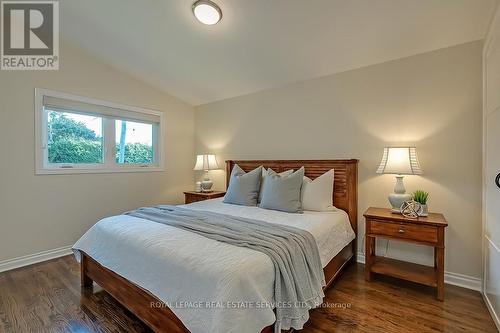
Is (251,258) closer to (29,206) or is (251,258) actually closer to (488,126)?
(488,126)

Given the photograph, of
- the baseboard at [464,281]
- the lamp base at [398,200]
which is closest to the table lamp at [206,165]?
the lamp base at [398,200]

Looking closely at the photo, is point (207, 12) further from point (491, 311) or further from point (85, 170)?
point (491, 311)

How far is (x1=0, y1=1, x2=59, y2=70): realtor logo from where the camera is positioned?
2.55 m

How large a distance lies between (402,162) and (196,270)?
2052 millimetres

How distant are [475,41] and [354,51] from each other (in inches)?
38.8

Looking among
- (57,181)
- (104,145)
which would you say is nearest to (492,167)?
(104,145)

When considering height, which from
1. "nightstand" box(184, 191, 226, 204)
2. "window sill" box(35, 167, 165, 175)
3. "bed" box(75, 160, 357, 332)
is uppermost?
"window sill" box(35, 167, 165, 175)

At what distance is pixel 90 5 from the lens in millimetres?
2473

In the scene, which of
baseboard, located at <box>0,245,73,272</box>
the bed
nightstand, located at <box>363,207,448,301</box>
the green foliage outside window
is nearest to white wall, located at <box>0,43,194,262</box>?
baseboard, located at <box>0,245,73,272</box>

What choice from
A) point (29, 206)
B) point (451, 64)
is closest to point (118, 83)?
point (29, 206)

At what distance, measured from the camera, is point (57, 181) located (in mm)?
2977

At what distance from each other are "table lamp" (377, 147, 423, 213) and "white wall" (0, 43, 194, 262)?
130 inches

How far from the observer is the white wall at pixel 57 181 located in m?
2.63

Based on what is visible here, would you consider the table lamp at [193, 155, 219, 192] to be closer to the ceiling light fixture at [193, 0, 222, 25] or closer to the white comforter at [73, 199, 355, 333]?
the white comforter at [73, 199, 355, 333]
